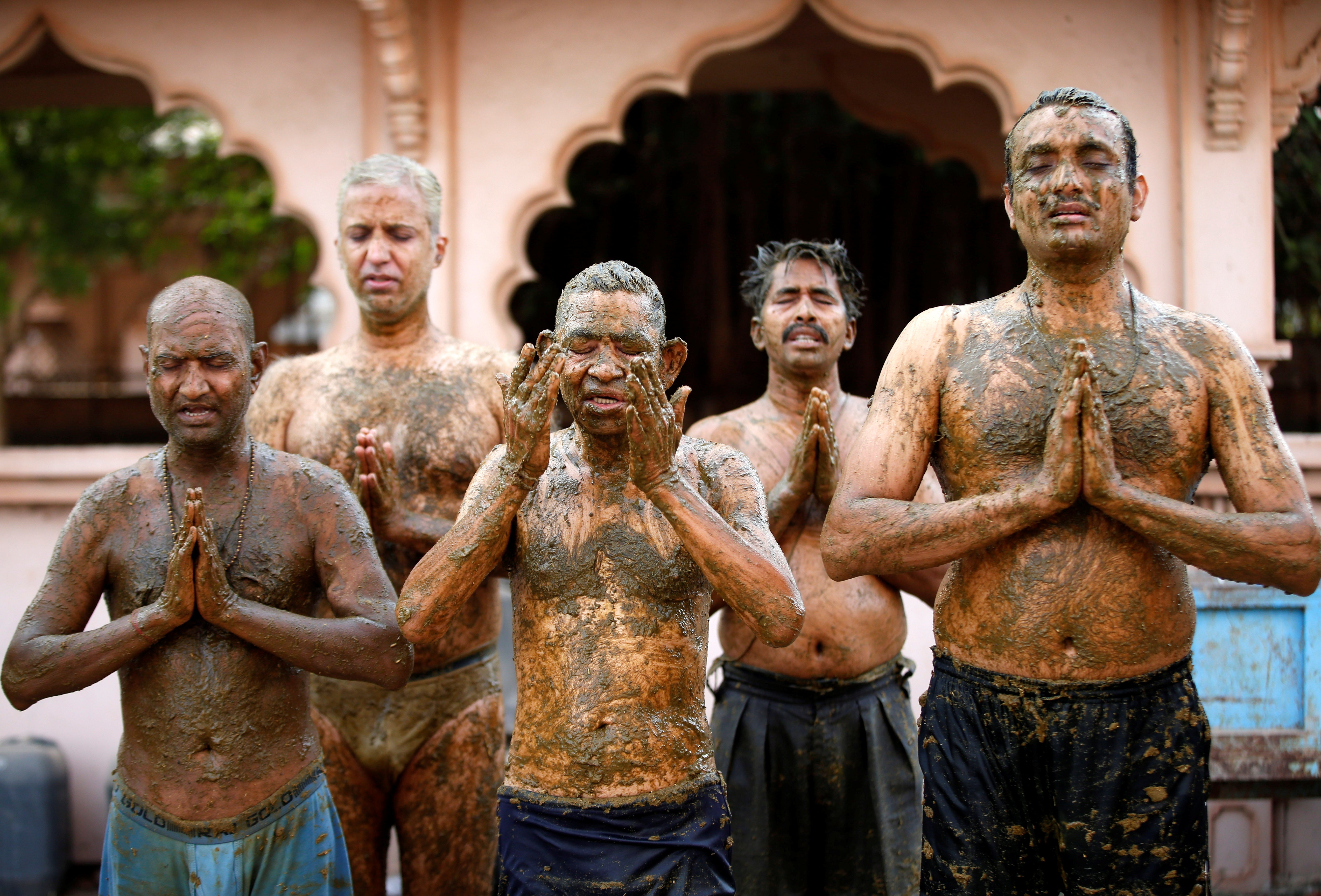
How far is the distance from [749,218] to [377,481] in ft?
20.7

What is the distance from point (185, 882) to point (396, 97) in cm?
367

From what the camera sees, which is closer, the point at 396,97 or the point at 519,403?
the point at 519,403

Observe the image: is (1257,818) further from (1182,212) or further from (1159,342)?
(1159,342)

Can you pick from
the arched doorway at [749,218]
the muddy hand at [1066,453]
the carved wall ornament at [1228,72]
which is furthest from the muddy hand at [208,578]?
the arched doorway at [749,218]

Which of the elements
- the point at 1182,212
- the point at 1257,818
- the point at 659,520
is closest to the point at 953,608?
the point at 659,520

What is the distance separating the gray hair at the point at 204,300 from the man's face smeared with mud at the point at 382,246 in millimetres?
753

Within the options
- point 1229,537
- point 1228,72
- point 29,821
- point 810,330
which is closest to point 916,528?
point 1229,537

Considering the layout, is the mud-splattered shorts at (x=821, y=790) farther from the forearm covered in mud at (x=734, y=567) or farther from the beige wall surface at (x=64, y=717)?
the beige wall surface at (x=64, y=717)

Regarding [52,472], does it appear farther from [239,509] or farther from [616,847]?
[616,847]

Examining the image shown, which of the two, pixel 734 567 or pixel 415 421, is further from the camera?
pixel 415 421

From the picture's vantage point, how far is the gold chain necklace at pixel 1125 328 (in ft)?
8.82

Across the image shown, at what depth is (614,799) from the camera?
8.53 ft

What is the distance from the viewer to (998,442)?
2.72 meters

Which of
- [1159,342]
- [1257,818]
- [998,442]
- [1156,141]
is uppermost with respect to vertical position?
[1156,141]
